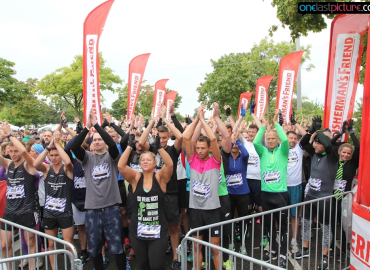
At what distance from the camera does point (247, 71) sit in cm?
3116

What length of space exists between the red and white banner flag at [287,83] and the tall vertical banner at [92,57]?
512 cm

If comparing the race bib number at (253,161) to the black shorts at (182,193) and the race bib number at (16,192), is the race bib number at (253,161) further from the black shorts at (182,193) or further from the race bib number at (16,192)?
the race bib number at (16,192)

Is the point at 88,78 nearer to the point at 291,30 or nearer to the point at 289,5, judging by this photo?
the point at 289,5

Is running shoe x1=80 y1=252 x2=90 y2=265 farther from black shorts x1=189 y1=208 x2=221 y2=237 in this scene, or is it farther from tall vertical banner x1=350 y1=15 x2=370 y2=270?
tall vertical banner x1=350 y1=15 x2=370 y2=270

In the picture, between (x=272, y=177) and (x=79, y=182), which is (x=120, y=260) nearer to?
(x=79, y=182)

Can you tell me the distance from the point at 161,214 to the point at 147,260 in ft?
1.89

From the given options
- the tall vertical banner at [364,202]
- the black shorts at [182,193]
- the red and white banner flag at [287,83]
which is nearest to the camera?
the tall vertical banner at [364,202]

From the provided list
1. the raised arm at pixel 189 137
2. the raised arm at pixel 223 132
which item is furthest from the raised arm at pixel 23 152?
the raised arm at pixel 223 132

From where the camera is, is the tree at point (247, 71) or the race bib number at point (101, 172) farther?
the tree at point (247, 71)

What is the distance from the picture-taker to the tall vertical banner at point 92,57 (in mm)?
6172

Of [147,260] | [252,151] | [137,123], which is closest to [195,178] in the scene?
[147,260]

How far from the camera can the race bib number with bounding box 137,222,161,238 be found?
138 inches

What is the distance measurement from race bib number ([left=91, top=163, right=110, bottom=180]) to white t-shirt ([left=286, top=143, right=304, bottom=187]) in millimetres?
3321

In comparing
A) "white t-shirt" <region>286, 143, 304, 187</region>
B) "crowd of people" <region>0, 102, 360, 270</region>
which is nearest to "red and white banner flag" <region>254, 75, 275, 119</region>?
"white t-shirt" <region>286, 143, 304, 187</region>
